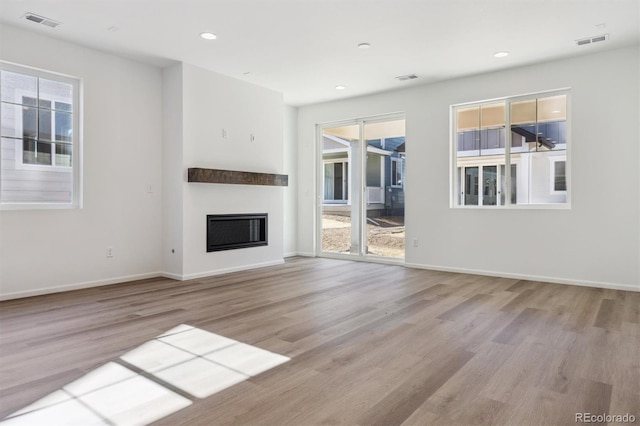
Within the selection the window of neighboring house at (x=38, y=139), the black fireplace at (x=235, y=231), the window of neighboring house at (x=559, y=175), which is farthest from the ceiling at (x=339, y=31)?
the black fireplace at (x=235, y=231)

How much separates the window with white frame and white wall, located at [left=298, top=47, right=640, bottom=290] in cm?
16

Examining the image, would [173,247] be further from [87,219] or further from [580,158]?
[580,158]

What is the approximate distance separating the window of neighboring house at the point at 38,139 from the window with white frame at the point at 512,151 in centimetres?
496

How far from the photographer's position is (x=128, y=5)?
365 cm

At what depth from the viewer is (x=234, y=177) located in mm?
5629

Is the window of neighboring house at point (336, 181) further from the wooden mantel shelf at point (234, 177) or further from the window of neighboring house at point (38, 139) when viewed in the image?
the window of neighboring house at point (38, 139)

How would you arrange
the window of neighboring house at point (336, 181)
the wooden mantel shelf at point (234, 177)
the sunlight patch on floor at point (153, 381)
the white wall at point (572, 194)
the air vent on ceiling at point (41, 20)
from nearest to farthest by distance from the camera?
the sunlight patch on floor at point (153, 381) < the air vent on ceiling at point (41, 20) < the white wall at point (572, 194) < the wooden mantel shelf at point (234, 177) < the window of neighboring house at point (336, 181)

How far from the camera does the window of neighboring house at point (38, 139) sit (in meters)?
4.16

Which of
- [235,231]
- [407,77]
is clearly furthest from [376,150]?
[235,231]

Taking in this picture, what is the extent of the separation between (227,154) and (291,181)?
6.38 feet

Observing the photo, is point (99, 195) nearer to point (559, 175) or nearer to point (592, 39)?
point (559, 175)

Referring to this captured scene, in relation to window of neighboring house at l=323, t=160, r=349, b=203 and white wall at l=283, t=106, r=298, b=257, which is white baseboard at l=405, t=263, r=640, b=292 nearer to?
window of neighboring house at l=323, t=160, r=349, b=203

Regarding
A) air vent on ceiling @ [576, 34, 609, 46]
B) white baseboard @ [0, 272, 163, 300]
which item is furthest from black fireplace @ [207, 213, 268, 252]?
air vent on ceiling @ [576, 34, 609, 46]

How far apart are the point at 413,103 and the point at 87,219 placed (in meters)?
4.69
